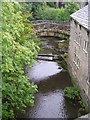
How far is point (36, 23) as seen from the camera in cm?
4166

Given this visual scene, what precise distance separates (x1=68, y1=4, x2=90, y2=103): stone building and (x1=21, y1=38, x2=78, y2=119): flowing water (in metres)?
1.33

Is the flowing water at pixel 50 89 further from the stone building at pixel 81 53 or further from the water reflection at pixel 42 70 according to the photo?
the stone building at pixel 81 53

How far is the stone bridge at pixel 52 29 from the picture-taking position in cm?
4062

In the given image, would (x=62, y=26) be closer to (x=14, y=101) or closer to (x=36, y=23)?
(x=36, y=23)

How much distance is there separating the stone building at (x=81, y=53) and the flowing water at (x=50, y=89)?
133 cm

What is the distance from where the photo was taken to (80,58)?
910 inches

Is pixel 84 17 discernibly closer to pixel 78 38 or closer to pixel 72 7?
pixel 78 38

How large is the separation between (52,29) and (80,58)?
1863 centimetres

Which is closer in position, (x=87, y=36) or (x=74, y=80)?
(x=87, y=36)

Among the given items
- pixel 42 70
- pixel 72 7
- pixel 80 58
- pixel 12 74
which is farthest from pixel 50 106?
pixel 72 7

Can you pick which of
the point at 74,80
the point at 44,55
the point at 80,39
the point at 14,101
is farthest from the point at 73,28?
the point at 14,101

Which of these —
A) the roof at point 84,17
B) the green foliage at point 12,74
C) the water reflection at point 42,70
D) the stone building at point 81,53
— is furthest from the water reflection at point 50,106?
the roof at point 84,17

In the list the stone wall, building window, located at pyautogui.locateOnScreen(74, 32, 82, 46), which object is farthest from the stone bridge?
building window, located at pyautogui.locateOnScreen(74, 32, 82, 46)

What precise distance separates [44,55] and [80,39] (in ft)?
37.4
